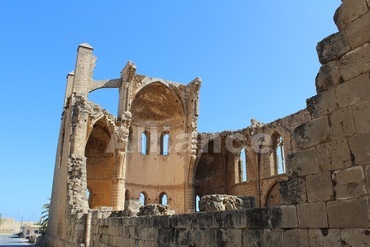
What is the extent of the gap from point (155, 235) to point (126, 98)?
15.5 m

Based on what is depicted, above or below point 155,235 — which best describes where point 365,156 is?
above

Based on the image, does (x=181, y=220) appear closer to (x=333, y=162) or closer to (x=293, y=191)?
(x=293, y=191)

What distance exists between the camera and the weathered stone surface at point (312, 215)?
250 centimetres

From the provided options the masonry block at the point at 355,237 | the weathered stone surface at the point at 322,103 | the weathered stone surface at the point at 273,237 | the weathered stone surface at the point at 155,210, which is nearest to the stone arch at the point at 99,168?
the weathered stone surface at the point at 155,210

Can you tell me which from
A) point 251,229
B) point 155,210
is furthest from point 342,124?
point 155,210

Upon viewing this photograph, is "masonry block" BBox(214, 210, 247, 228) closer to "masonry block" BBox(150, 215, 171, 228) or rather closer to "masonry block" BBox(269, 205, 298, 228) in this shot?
"masonry block" BBox(269, 205, 298, 228)

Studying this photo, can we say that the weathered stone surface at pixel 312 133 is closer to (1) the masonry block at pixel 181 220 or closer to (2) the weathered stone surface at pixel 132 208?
(1) the masonry block at pixel 181 220

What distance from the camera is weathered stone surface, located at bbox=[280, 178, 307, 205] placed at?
2748mm

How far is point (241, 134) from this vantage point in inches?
853

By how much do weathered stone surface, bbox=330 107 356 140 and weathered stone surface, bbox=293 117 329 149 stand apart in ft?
0.20

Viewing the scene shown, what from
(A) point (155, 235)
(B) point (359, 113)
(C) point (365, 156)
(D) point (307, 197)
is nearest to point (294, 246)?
(D) point (307, 197)

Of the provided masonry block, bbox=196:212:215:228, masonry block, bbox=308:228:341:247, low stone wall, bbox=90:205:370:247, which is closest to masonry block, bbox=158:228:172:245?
low stone wall, bbox=90:205:370:247

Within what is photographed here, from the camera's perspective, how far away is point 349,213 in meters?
2.33

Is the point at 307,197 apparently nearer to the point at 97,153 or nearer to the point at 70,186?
the point at 70,186
